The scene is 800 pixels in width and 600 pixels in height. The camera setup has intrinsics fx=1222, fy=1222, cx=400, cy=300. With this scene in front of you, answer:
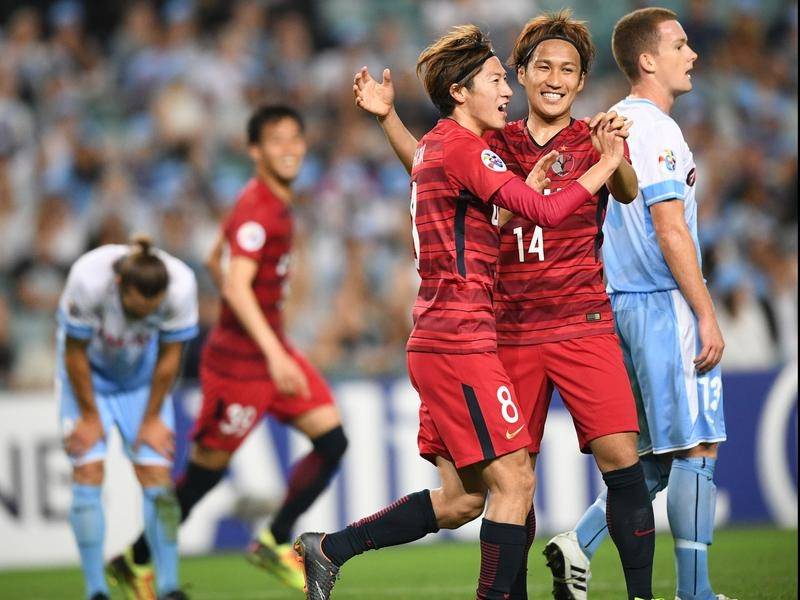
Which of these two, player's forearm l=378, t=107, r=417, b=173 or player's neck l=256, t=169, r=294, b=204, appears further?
player's neck l=256, t=169, r=294, b=204

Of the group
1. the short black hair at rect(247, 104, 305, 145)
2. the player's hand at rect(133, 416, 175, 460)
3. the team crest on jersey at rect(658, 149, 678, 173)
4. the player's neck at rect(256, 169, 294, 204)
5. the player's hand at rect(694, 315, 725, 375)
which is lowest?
the player's hand at rect(133, 416, 175, 460)

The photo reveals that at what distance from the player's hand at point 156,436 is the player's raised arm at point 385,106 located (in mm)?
1910

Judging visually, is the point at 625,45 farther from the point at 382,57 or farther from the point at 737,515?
the point at 382,57

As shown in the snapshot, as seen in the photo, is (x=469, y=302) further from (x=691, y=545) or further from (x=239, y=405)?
(x=239, y=405)

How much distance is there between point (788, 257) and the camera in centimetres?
1028

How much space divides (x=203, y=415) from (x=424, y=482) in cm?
208

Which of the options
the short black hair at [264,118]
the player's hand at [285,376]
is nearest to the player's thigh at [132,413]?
the player's hand at [285,376]

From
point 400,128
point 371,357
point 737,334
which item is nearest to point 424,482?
point 371,357

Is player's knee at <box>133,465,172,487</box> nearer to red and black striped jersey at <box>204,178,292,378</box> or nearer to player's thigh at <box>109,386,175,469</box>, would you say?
player's thigh at <box>109,386,175,469</box>

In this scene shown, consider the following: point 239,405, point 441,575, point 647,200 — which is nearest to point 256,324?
point 239,405

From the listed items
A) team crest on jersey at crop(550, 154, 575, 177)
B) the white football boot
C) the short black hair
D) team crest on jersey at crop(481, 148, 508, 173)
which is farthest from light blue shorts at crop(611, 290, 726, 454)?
the short black hair

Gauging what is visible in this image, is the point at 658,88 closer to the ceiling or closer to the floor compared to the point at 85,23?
A: closer to the floor

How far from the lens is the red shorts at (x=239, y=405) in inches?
259

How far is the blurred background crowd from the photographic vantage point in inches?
398
